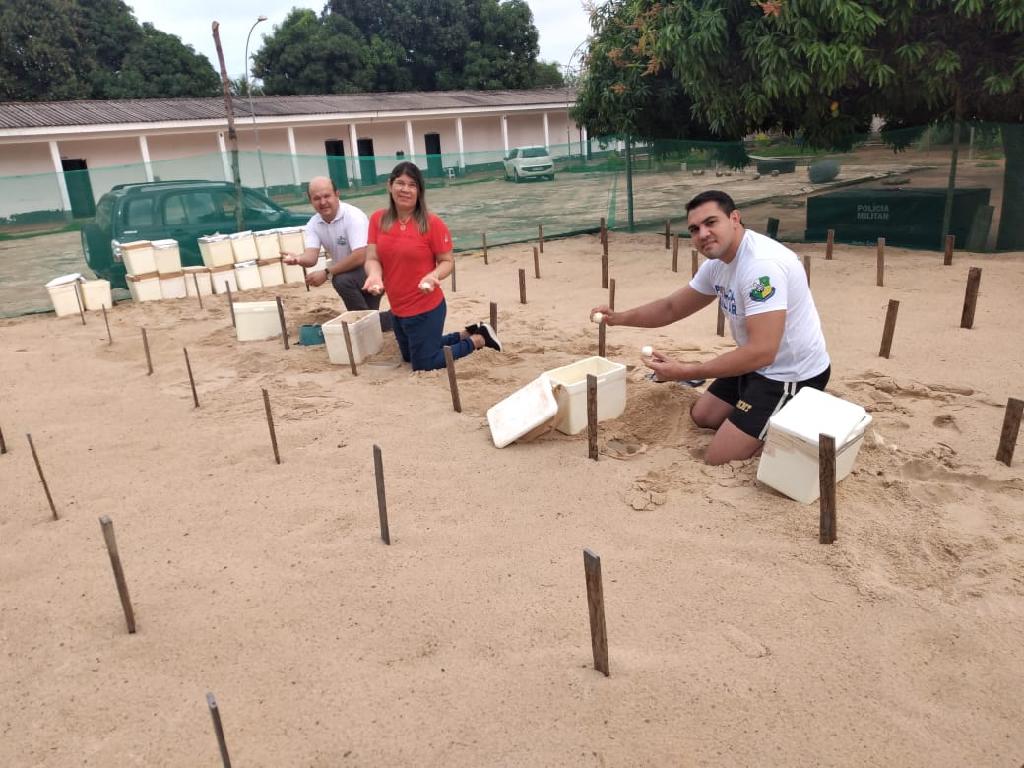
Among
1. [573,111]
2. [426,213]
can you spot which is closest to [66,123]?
[573,111]

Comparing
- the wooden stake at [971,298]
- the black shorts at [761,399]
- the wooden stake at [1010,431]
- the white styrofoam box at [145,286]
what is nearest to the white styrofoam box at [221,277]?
the white styrofoam box at [145,286]

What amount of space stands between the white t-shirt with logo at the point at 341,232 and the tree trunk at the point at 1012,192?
6.99 metres

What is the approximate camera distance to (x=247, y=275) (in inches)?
338

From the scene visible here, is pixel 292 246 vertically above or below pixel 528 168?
below

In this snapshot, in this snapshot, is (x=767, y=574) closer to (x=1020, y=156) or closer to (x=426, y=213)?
(x=426, y=213)

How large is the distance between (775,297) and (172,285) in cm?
722

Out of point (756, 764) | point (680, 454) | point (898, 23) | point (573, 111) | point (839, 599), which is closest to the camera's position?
point (756, 764)

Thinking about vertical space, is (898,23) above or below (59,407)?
above

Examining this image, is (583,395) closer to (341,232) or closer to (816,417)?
(816,417)

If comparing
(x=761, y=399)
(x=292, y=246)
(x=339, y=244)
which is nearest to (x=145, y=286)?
(x=292, y=246)

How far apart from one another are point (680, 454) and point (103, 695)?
254 centimetres

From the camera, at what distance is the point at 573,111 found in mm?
11242

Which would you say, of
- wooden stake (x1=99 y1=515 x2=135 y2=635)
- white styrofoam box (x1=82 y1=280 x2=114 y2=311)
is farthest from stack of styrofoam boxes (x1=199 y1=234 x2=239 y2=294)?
wooden stake (x1=99 y1=515 x2=135 y2=635)

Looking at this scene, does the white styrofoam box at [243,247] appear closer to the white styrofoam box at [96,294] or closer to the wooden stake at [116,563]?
the white styrofoam box at [96,294]
